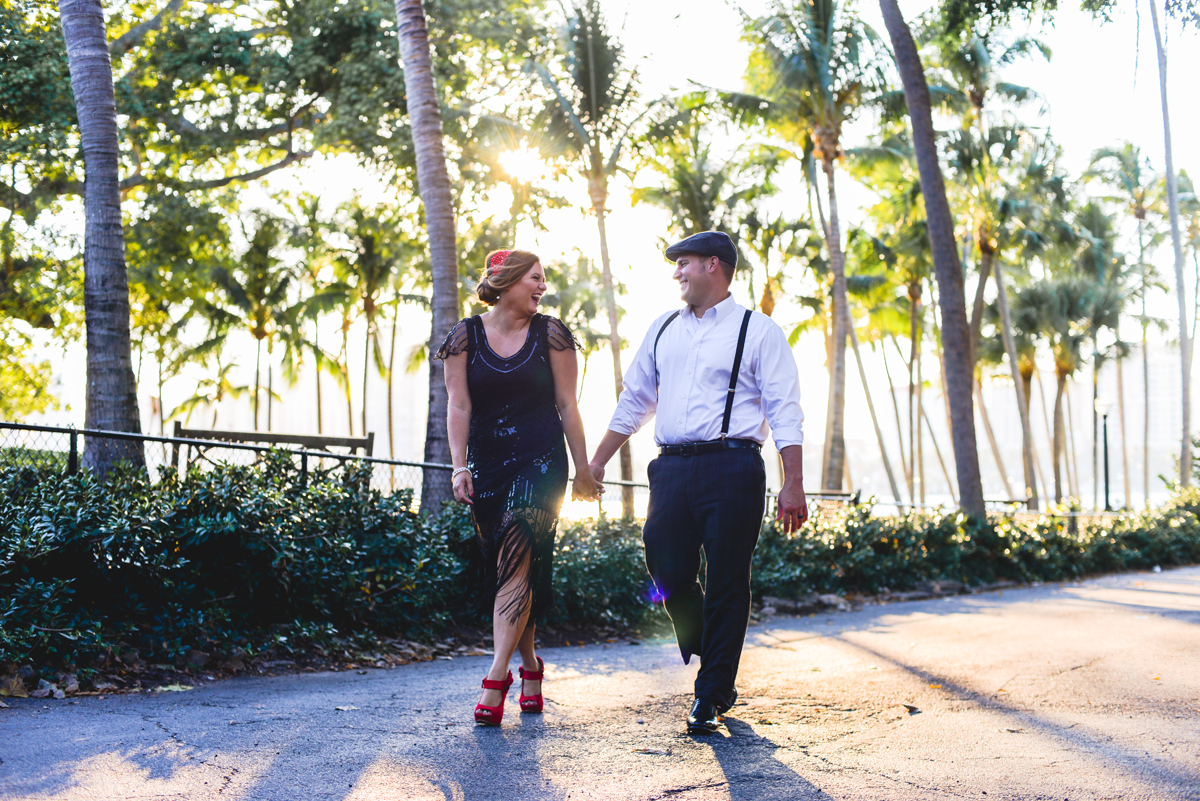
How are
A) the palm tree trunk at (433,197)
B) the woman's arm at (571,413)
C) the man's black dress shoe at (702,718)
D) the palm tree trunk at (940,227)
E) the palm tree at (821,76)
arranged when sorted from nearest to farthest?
the man's black dress shoe at (702,718), the woman's arm at (571,413), the palm tree trunk at (433,197), the palm tree trunk at (940,227), the palm tree at (821,76)

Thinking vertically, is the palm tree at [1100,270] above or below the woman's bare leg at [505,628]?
above

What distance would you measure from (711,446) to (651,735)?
3.91 feet

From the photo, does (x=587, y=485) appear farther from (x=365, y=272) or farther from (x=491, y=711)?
(x=365, y=272)

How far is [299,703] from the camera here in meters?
4.33

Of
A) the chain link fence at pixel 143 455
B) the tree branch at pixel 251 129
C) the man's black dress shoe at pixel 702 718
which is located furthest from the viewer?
the tree branch at pixel 251 129

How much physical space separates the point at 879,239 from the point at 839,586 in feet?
73.9

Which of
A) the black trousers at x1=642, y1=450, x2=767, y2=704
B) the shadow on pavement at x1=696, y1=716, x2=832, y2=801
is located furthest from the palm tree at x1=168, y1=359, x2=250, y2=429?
the shadow on pavement at x1=696, y1=716, x2=832, y2=801

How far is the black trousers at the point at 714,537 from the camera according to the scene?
385cm

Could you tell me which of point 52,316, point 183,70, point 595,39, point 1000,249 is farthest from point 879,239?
point 52,316

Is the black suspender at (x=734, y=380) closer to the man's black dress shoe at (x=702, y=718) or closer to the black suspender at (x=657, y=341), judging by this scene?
the black suspender at (x=657, y=341)

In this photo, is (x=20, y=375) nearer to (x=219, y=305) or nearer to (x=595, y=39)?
(x=219, y=305)

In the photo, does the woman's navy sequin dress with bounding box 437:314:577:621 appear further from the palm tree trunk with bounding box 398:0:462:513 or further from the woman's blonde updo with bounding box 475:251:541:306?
the palm tree trunk with bounding box 398:0:462:513

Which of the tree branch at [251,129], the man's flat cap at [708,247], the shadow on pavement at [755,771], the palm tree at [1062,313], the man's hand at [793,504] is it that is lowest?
the shadow on pavement at [755,771]

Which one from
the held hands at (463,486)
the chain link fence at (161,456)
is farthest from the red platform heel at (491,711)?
the chain link fence at (161,456)
